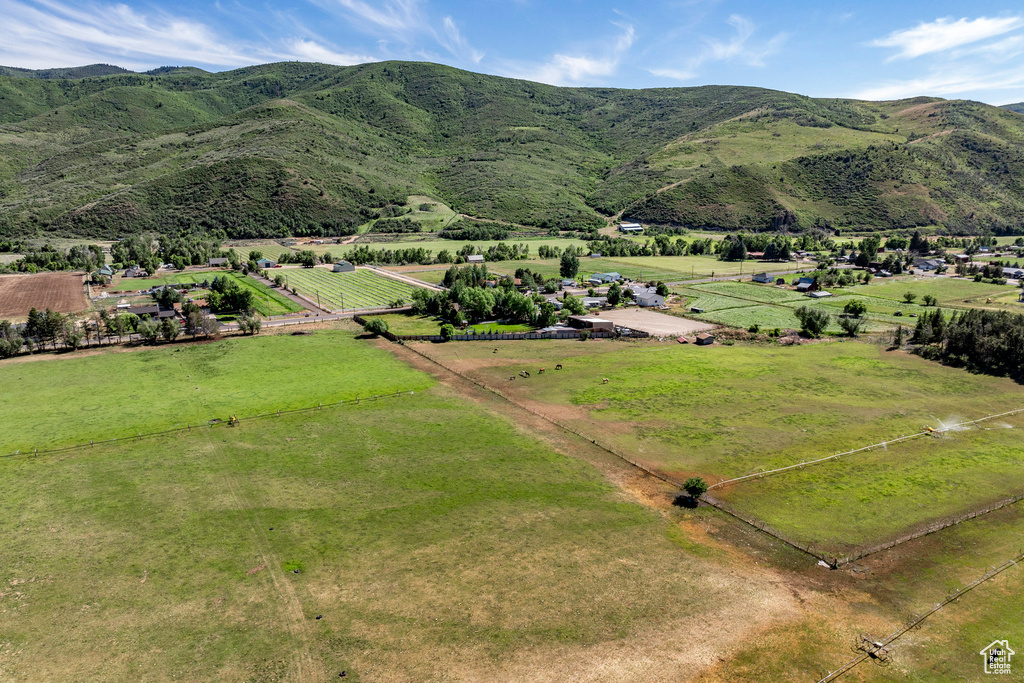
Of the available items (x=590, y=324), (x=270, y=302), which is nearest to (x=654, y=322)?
(x=590, y=324)

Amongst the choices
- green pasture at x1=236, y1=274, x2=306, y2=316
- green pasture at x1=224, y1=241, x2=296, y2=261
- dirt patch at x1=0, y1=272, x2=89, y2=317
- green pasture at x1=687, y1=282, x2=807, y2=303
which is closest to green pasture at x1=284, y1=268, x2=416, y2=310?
green pasture at x1=236, y1=274, x2=306, y2=316

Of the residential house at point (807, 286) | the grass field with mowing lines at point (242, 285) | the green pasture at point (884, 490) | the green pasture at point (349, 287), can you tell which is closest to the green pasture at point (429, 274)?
Answer: the green pasture at point (349, 287)

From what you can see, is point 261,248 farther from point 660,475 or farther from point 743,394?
point 660,475

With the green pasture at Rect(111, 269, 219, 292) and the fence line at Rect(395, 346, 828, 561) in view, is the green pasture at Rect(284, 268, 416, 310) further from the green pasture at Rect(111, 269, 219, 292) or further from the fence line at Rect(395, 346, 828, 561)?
the fence line at Rect(395, 346, 828, 561)

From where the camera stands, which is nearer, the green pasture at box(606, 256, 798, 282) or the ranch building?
the ranch building

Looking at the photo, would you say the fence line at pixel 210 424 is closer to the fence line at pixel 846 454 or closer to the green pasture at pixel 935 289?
the fence line at pixel 846 454

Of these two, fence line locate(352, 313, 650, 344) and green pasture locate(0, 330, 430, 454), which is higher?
fence line locate(352, 313, 650, 344)
